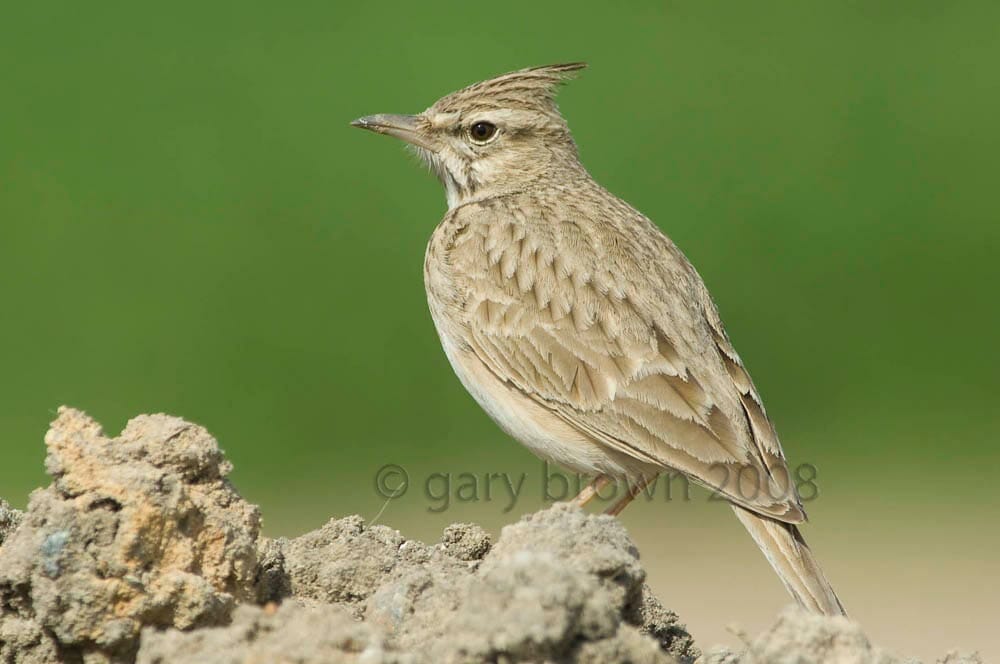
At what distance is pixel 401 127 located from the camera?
867 centimetres

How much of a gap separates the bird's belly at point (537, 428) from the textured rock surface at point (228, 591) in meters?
1.59

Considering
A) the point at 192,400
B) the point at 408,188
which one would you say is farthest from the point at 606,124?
the point at 192,400

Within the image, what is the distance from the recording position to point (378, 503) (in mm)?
12773

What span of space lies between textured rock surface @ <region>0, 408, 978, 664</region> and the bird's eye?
363 centimetres

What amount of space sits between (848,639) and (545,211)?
375 cm

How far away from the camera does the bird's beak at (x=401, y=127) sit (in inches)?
341

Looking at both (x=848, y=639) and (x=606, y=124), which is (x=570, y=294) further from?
(x=606, y=124)

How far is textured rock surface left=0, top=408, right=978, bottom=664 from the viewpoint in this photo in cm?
401

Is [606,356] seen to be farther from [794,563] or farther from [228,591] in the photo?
[228,591]

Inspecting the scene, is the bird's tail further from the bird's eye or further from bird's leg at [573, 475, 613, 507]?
the bird's eye

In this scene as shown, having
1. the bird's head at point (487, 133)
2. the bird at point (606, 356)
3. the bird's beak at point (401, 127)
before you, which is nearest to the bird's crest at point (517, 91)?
the bird's head at point (487, 133)

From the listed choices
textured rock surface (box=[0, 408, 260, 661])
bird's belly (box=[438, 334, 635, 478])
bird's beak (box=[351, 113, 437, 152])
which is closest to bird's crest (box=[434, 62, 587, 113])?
bird's beak (box=[351, 113, 437, 152])

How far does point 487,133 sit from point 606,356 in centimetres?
207

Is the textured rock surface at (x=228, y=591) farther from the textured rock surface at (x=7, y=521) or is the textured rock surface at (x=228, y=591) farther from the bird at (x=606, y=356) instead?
the bird at (x=606, y=356)
